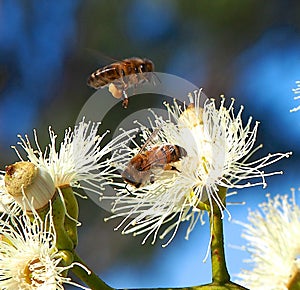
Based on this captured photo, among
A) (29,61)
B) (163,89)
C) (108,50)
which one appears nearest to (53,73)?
(29,61)

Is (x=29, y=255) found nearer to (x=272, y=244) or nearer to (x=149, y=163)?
(x=149, y=163)

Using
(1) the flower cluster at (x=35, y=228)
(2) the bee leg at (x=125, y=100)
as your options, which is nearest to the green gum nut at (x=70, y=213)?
(1) the flower cluster at (x=35, y=228)

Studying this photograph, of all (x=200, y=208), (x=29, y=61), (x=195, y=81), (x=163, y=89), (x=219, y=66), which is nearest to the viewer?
(x=200, y=208)

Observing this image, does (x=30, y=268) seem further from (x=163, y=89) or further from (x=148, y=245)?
(x=148, y=245)

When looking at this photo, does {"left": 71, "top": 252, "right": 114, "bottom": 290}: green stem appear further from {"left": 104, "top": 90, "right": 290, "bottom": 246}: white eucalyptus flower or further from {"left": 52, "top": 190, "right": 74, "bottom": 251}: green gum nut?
{"left": 104, "top": 90, "right": 290, "bottom": 246}: white eucalyptus flower

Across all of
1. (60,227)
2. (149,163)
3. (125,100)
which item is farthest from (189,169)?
(125,100)

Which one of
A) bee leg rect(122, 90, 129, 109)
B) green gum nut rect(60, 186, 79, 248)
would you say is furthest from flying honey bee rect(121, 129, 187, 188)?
bee leg rect(122, 90, 129, 109)

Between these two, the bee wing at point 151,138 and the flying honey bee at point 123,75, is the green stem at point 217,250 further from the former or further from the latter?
the flying honey bee at point 123,75
